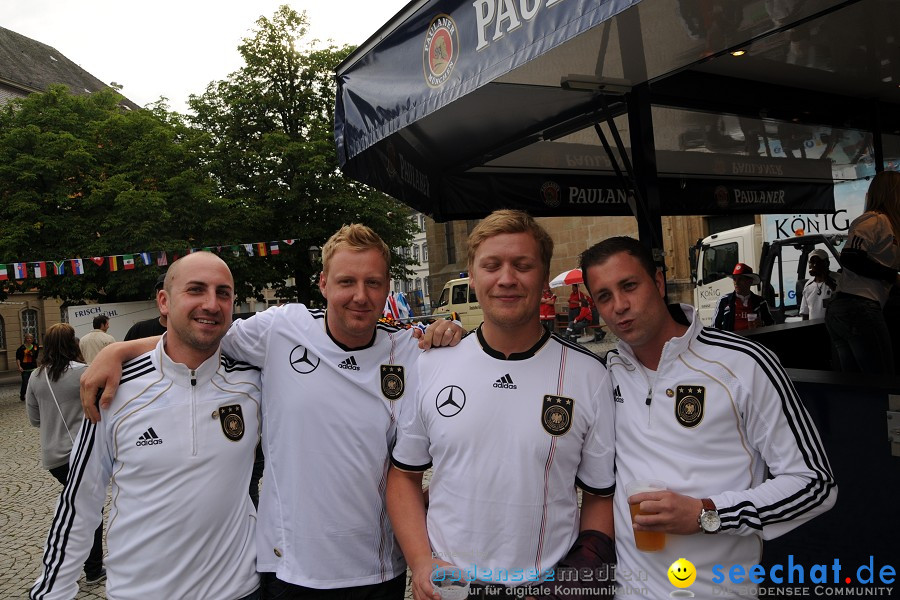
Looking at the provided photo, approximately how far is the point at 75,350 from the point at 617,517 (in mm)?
5891

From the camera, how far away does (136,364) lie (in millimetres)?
2307

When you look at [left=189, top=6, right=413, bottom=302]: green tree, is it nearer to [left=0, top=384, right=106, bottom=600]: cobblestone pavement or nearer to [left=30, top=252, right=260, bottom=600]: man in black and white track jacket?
[left=0, top=384, right=106, bottom=600]: cobblestone pavement

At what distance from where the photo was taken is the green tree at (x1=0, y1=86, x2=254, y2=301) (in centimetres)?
1977

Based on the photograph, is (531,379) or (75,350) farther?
(75,350)

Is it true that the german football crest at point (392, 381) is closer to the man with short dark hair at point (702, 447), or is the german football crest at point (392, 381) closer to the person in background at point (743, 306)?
the man with short dark hair at point (702, 447)

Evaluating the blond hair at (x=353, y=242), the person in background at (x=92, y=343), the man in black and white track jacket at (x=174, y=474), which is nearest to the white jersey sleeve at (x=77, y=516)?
the man in black and white track jacket at (x=174, y=474)

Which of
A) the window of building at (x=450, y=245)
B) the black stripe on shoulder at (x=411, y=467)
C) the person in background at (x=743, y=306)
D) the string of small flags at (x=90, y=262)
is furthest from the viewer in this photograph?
the window of building at (x=450, y=245)

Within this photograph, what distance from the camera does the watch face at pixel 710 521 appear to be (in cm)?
178

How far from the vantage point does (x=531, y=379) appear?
2035 mm

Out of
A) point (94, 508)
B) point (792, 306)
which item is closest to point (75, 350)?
point (94, 508)

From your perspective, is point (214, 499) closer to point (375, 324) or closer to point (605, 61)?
point (375, 324)

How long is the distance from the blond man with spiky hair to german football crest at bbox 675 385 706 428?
82cm

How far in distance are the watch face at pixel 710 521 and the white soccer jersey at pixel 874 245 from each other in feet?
9.36

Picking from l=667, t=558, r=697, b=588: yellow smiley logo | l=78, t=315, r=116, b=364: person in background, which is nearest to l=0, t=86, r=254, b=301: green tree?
l=78, t=315, r=116, b=364: person in background
